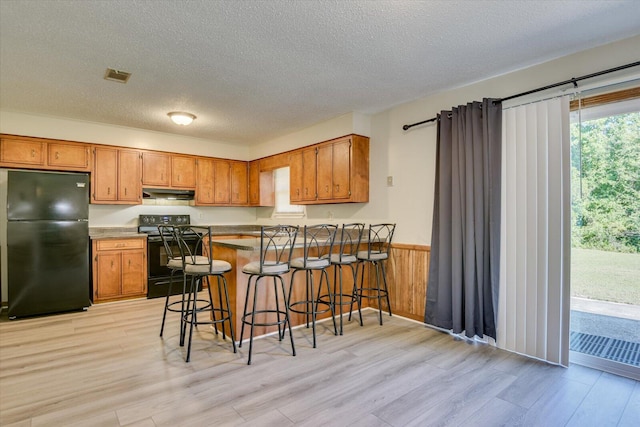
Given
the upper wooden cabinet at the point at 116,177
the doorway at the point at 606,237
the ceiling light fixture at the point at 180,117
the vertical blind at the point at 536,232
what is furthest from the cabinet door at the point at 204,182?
the doorway at the point at 606,237

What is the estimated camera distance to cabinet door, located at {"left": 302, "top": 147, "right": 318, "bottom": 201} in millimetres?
4758

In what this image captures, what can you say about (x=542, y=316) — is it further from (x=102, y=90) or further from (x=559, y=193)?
(x=102, y=90)

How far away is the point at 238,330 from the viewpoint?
3164mm

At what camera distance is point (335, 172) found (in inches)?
175

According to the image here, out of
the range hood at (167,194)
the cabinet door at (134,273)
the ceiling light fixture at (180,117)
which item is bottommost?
the cabinet door at (134,273)

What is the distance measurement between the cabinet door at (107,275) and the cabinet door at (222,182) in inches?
70.7

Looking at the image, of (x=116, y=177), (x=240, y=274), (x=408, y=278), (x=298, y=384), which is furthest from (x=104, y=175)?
(x=408, y=278)

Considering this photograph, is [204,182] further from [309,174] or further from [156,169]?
[309,174]

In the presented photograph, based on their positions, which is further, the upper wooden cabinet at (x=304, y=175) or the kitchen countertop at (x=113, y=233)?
the upper wooden cabinet at (x=304, y=175)

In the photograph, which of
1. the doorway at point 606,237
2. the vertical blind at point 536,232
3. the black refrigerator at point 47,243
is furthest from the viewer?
the black refrigerator at point 47,243

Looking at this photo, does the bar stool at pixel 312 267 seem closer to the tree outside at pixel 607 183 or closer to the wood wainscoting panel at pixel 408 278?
the wood wainscoting panel at pixel 408 278

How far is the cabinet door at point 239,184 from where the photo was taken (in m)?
6.11

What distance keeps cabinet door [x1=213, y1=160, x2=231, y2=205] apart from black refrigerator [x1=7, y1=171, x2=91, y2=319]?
6.56 feet

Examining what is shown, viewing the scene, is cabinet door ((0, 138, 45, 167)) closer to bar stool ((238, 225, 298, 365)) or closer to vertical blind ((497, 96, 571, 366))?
bar stool ((238, 225, 298, 365))
